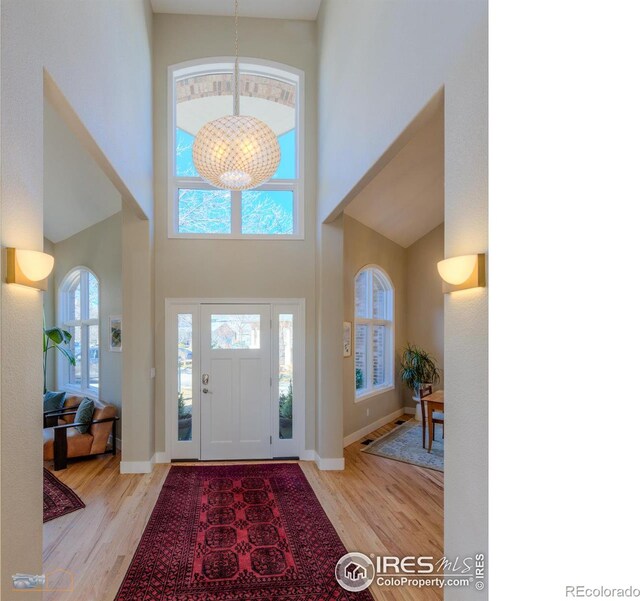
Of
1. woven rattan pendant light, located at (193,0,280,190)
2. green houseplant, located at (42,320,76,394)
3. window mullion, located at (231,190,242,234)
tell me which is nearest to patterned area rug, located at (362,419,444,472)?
window mullion, located at (231,190,242,234)

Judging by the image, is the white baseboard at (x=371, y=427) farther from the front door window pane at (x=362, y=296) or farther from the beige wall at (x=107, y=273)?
the beige wall at (x=107, y=273)

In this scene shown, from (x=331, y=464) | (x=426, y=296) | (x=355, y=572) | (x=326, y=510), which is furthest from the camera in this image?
(x=426, y=296)

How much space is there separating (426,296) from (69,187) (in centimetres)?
588

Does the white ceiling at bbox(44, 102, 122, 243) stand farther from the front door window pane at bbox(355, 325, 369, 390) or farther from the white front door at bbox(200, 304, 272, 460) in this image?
the front door window pane at bbox(355, 325, 369, 390)

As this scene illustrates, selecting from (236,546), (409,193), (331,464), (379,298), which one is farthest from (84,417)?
(409,193)

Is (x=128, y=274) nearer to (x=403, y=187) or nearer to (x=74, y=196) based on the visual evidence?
(x=74, y=196)

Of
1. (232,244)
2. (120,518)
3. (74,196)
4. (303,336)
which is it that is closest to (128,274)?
(232,244)

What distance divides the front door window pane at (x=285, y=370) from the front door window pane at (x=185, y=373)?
1.12m

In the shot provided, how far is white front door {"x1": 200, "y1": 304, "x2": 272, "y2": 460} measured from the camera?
19.2 ft

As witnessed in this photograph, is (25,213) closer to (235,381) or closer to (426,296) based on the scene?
(235,381)

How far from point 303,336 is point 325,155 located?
2.24 meters

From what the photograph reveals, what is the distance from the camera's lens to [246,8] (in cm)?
572

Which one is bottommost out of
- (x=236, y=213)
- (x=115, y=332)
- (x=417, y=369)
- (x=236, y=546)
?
(x=236, y=546)
